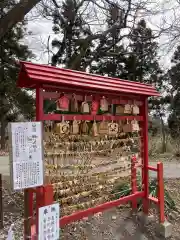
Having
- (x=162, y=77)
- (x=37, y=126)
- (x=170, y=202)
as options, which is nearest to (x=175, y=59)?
(x=162, y=77)

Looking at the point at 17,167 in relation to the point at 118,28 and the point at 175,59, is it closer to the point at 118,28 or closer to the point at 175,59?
the point at 118,28

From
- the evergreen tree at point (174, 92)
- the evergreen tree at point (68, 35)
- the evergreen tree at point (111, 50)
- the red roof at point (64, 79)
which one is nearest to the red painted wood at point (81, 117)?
the red roof at point (64, 79)

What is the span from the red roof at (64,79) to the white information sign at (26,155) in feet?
1.98

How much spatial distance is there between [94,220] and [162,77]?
13715 mm

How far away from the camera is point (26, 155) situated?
250 cm

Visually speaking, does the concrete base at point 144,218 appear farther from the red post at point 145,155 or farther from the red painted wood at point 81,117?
the red painted wood at point 81,117

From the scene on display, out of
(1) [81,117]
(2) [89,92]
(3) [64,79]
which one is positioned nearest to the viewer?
(3) [64,79]

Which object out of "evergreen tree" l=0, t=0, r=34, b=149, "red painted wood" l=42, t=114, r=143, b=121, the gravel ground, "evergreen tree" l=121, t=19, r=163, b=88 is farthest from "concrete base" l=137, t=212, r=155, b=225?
"evergreen tree" l=121, t=19, r=163, b=88

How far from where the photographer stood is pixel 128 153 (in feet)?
15.4

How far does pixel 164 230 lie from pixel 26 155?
2.87 metres

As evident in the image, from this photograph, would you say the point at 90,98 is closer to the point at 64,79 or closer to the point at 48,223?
the point at 64,79

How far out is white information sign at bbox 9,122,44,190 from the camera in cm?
242

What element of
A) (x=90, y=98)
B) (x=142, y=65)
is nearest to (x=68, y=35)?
(x=142, y=65)

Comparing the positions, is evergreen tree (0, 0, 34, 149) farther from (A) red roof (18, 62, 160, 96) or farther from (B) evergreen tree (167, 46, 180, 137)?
(B) evergreen tree (167, 46, 180, 137)
